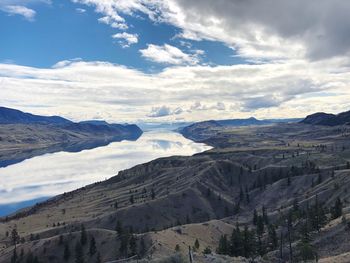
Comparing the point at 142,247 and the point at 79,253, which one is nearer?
the point at 142,247

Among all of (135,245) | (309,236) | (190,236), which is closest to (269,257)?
(309,236)

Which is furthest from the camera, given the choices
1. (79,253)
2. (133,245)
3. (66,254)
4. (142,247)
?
(66,254)

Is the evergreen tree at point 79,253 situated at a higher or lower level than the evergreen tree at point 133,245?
lower

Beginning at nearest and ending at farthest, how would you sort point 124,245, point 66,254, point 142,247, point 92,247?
point 142,247 → point 124,245 → point 92,247 → point 66,254

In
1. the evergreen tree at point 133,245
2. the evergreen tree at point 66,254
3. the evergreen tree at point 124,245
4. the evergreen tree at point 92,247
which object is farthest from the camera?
the evergreen tree at point 66,254

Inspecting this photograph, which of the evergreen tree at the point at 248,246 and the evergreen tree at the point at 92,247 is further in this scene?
the evergreen tree at the point at 92,247

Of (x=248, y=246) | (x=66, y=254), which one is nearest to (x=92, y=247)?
(x=66, y=254)

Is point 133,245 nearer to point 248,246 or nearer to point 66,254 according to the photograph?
point 66,254

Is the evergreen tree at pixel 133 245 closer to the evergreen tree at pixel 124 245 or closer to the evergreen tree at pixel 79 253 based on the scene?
the evergreen tree at pixel 124 245

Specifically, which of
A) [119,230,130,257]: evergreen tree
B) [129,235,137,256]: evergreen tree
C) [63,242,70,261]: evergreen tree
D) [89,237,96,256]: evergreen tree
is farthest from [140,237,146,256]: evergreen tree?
[63,242,70,261]: evergreen tree

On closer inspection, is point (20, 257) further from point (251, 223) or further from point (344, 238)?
point (344, 238)

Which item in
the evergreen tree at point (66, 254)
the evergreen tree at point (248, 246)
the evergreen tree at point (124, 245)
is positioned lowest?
the evergreen tree at point (66, 254)

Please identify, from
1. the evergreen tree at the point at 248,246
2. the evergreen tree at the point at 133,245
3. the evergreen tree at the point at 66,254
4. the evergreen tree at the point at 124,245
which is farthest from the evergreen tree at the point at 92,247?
the evergreen tree at the point at 248,246
